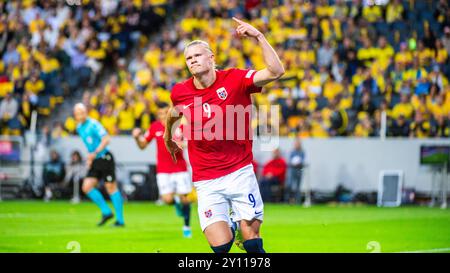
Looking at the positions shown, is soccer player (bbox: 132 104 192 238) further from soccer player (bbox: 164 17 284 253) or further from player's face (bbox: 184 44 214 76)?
player's face (bbox: 184 44 214 76)

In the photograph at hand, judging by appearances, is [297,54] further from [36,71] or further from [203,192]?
[203,192]

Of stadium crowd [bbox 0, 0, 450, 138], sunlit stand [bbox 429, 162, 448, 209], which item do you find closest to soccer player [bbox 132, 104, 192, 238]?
stadium crowd [bbox 0, 0, 450, 138]

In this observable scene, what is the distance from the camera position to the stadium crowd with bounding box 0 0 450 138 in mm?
24469

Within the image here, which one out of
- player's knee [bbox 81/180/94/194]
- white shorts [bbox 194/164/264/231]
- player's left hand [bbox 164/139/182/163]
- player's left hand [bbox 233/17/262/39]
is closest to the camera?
player's left hand [bbox 233/17/262/39]

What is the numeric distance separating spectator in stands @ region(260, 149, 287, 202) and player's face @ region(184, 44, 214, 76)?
15.7m

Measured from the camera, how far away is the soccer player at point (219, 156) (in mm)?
8719

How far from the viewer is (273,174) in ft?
79.7

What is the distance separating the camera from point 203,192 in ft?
29.3

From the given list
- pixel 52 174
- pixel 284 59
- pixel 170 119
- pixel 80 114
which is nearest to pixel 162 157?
pixel 80 114

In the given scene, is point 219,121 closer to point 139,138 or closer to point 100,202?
point 139,138

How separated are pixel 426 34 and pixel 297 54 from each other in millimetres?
3854

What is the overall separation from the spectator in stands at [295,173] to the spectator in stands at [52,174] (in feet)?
21.4

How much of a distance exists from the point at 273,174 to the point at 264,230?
7.93 metres
